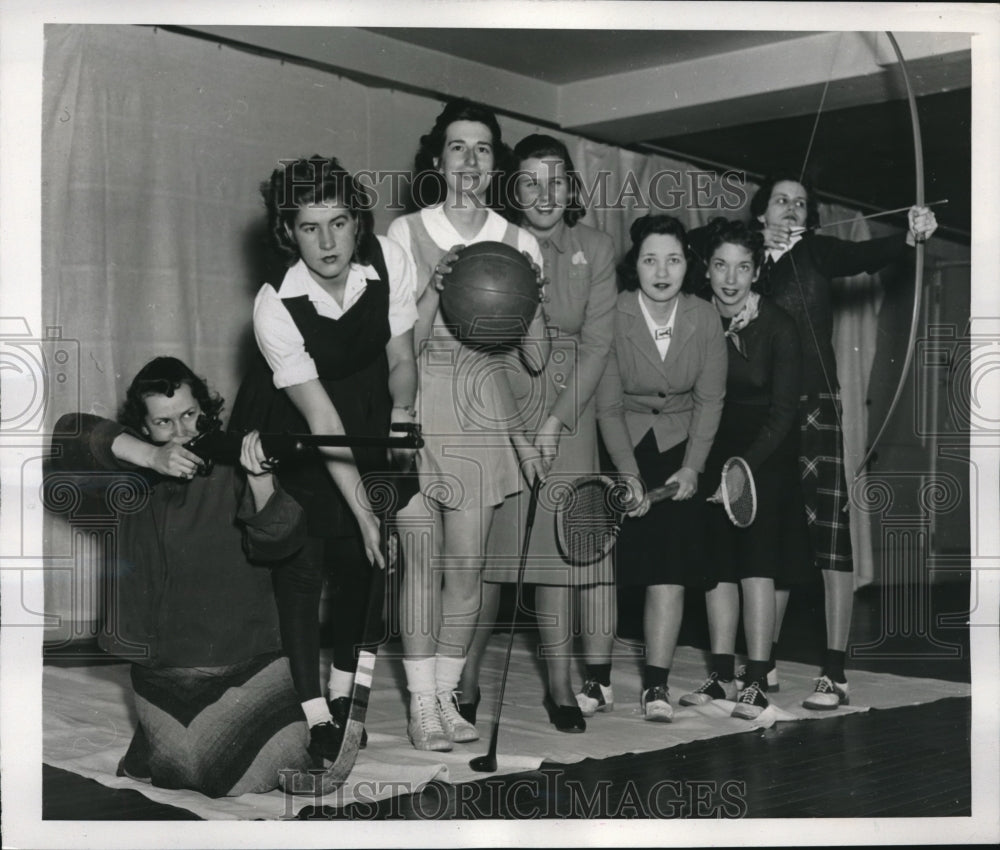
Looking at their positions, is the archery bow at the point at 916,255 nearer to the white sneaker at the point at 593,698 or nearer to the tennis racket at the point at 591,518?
the tennis racket at the point at 591,518

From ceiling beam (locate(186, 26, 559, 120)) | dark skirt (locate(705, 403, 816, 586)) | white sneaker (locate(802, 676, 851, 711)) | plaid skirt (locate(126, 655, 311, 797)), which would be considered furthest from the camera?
white sneaker (locate(802, 676, 851, 711))

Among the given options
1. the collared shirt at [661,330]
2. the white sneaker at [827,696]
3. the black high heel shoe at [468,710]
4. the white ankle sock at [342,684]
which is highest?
the collared shirt at [661,330]

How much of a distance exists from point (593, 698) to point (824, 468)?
3.10 ft

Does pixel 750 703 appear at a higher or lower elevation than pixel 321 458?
lower

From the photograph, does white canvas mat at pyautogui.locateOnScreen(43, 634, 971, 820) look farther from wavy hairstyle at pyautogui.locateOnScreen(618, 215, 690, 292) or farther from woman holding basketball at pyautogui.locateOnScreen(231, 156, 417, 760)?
wavy hairstyle at pyautogui.locateOnScreen(618, 215, 690, 292)

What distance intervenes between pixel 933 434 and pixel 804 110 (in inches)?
39.4

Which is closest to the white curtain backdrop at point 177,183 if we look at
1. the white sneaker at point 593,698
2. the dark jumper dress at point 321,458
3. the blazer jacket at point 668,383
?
the dark jumper dress at point 321,458

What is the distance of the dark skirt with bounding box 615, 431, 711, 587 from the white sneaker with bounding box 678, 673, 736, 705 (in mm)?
314

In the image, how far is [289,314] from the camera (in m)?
3.52

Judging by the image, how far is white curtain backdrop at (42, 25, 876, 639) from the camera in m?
3.54

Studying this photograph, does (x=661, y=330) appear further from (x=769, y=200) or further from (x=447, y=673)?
(x=447, y=673)

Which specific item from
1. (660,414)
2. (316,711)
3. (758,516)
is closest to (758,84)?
(660,414)

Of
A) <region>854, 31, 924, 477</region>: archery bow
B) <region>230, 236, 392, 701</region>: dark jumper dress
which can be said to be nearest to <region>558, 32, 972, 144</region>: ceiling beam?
<region>854, 31, 924, 477</region>: archery bow

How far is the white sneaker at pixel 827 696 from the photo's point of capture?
4.00m
